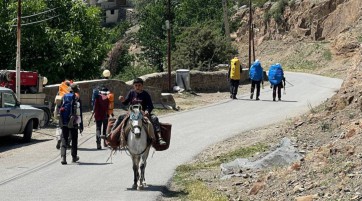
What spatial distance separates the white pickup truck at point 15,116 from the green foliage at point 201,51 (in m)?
22.2

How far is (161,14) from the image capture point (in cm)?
7388

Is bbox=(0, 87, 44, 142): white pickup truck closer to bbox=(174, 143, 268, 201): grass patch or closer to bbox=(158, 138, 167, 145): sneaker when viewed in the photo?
bbox=(174, 143, 268, 201): grass patch

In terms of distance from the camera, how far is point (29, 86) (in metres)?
26.0

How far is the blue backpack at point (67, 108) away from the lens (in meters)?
16.4

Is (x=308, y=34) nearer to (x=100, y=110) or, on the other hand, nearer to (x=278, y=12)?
(x=278, y=12)

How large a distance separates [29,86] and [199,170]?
12.1 metres

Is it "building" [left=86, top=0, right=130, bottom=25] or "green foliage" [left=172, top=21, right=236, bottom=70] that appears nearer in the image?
"green foliage" [left=172, top=21, right=236, bottom=70]

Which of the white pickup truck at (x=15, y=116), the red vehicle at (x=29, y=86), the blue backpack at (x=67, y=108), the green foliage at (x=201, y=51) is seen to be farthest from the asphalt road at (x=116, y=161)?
the green foliage at (x=201, y=51)

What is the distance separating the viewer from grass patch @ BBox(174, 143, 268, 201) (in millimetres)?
12383

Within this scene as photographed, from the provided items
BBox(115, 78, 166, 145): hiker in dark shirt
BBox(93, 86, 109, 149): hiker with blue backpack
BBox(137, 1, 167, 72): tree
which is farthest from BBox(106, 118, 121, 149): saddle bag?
BBox(137, 1, 167, 72): tree

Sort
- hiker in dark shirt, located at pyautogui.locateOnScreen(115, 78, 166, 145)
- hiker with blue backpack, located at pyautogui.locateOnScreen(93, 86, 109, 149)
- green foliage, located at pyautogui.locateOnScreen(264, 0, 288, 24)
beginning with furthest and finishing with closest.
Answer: green foliage, located at pyautogui.locateOnScreen(264, 0, 288, 24) → hiker with blue backpack, located at pyautogui.locateOnScreen(93, 86, 109, 149) → hiker in dark shirt, located at pyautogui.locateOnScreen(115, 78, 166, 145)

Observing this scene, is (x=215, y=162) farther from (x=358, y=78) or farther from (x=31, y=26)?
(x=31, y=26)

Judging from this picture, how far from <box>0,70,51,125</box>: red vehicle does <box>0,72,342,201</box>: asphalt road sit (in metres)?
2.67

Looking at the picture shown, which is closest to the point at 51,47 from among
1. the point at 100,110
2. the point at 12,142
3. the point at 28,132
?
the point at 12,142
